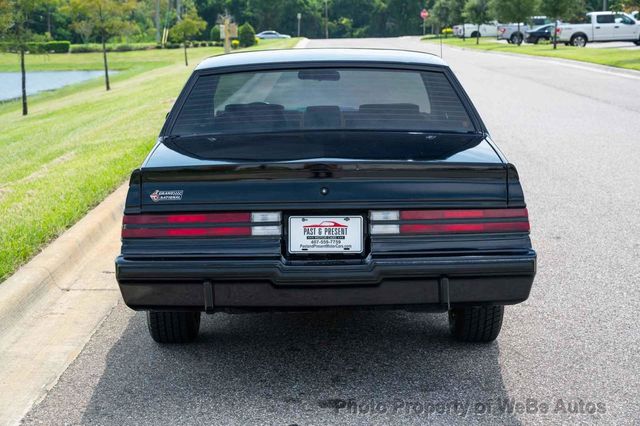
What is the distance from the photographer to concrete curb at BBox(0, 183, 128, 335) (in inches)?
222

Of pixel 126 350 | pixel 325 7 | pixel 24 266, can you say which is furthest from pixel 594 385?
pixel 325 7

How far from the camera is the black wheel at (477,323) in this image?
477 centimetres

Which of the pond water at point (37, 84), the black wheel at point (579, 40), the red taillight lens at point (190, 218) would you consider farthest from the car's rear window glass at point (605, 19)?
the red taillight lens at point (190, 218)

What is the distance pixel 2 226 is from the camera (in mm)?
7609

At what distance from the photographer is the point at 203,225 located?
426 cm

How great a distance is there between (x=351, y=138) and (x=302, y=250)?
82 cm

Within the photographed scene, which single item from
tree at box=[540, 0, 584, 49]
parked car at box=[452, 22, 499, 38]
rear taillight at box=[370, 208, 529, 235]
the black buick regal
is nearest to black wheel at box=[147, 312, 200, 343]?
the black buick regal

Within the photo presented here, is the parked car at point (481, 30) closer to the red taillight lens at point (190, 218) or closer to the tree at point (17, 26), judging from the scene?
the tree at point (17, 26)

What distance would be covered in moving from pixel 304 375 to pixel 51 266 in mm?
2642

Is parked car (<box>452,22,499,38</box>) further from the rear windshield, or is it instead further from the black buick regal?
the black buick regal

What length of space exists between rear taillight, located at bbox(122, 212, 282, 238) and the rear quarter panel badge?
0.07 m

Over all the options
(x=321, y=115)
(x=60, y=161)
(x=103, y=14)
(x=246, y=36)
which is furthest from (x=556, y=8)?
(x=321, y=115)

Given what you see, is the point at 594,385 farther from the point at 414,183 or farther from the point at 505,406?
the point at 414,183

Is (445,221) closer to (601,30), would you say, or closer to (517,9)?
(601,30)
